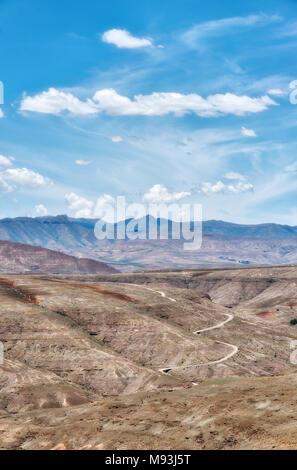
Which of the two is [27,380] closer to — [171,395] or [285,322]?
[171,395]

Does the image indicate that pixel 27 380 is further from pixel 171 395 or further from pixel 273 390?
pixel 273 390

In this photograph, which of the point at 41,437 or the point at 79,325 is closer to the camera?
the point at 41,437

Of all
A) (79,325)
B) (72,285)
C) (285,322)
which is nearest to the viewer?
(79,325)

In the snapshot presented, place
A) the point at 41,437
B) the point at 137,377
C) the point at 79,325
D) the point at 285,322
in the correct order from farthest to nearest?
the point at 285,322 → the point at 79,325 → the point at 137,377 → the point at 41,437

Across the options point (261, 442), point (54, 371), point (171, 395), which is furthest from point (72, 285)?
point (261, 442)

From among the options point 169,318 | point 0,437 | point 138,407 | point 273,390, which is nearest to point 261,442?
point 273,390

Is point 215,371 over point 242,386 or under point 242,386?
under
